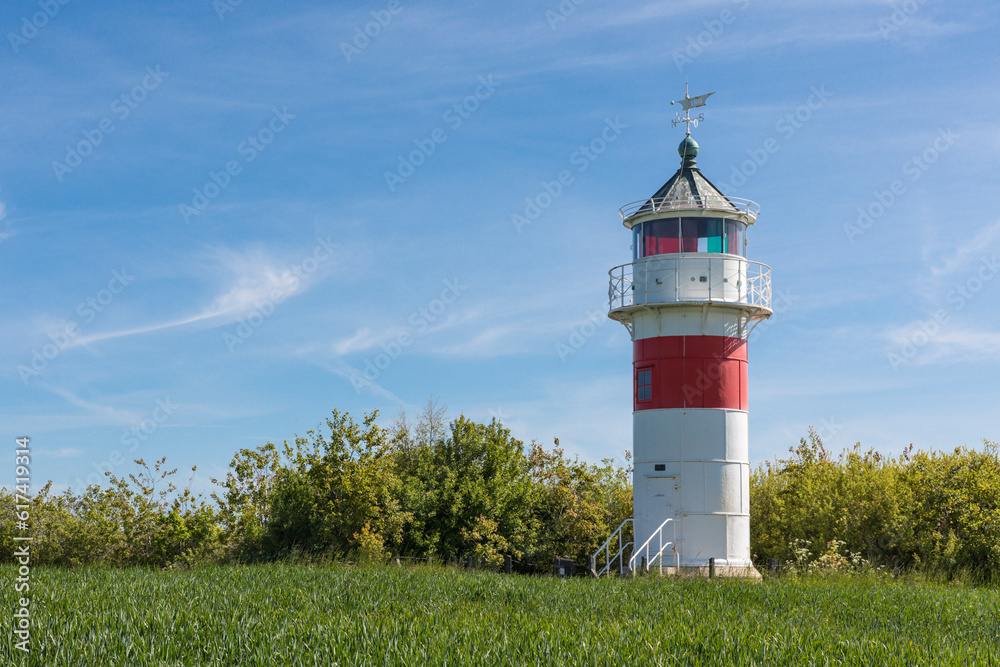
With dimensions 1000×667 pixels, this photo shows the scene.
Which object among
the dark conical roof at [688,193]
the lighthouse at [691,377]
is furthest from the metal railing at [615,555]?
the dark conical roof at [688,193]

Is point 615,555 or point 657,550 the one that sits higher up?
point 657,550

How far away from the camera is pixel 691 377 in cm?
2255

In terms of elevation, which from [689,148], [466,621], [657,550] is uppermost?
[689,148]

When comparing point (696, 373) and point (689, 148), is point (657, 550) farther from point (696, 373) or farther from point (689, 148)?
point (689, 148)

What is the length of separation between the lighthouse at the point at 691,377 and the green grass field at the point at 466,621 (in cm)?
625

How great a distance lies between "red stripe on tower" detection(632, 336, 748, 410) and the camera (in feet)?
73.7

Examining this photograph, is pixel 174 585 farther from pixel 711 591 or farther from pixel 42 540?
pixel 42 540

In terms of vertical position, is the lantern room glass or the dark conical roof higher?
the dark conical roof

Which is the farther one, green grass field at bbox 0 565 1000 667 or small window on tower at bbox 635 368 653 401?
small window on tower at bbox 635 368 653 401

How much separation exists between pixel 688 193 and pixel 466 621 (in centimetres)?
1582

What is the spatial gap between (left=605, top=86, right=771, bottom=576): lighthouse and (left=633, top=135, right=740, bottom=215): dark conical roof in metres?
0.04

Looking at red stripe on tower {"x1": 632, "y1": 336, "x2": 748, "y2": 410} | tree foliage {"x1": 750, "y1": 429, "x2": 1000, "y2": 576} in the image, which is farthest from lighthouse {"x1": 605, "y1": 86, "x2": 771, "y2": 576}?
tree foliage {"x1": 750, "y1": 429, "x2": 1000, "y2": 576}

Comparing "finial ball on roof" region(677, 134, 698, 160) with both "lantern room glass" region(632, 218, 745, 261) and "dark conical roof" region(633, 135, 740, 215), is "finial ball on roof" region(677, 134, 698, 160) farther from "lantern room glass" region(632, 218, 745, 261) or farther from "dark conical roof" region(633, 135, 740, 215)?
"lantern room glass" region(632, 218, 745, 261)

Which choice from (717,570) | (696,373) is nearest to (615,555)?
(717,570)
